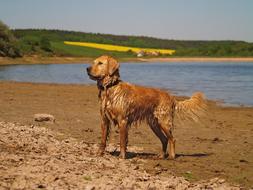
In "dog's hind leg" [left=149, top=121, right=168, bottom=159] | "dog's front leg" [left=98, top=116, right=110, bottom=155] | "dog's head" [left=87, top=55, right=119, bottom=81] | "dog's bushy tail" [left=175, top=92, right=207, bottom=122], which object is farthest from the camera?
"dog's bushy tail" [left=175, top=92, right=207, bottom=122]

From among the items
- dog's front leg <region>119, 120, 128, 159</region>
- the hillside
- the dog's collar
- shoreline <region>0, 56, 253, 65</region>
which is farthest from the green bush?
dog's front leg <region>119, 120, 128, 159</region>

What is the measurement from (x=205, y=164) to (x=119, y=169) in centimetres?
244

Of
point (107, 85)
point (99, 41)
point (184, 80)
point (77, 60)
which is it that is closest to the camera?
point (107, 85)

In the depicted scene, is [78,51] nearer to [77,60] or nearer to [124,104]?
[77,60]

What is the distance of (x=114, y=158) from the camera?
9953 millimetres

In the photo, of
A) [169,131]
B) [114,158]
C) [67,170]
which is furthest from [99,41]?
[67,170]

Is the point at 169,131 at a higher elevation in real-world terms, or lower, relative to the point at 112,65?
lower

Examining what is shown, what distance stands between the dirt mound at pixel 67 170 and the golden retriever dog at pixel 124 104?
75 centimetres

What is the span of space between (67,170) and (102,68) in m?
2.83

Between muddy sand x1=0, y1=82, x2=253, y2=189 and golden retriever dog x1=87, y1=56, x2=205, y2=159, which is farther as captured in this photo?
golden retriever dog x1=87, y1=56, x2=205, y2=159

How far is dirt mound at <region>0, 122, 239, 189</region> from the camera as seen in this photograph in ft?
22.9

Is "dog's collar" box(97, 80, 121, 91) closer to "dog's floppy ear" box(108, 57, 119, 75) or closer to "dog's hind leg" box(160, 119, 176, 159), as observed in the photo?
"dog's floppy ear" box(108, 57, 119, 75)

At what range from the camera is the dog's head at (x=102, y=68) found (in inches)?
388

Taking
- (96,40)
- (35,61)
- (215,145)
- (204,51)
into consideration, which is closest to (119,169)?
(215,145)
